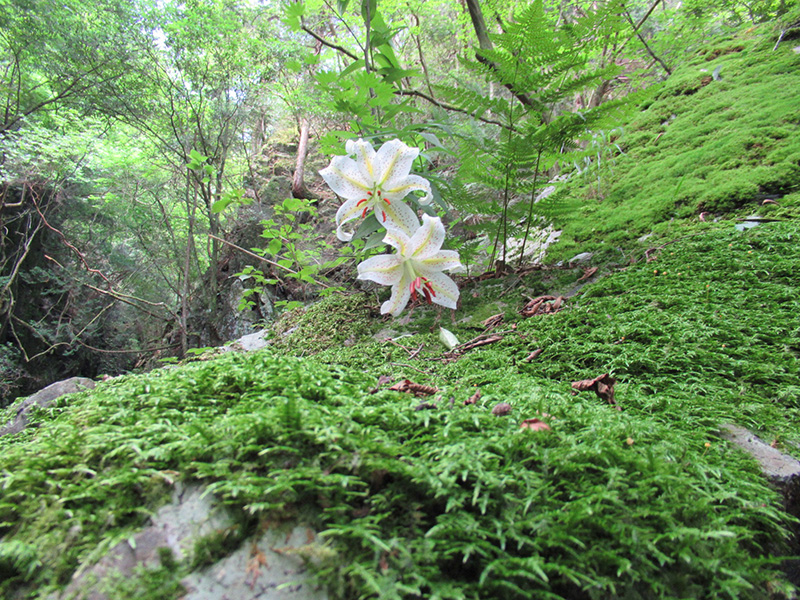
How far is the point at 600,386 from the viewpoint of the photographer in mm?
1150

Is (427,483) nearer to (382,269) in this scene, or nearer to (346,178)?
(382,269)

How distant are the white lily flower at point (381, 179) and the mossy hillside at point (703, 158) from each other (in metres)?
1.56

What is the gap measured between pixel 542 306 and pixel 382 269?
1.12 m

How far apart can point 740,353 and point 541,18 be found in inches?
75.8

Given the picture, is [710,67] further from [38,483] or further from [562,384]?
[38,483]

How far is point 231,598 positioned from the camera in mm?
440

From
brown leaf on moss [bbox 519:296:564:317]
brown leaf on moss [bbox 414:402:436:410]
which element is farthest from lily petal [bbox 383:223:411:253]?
brown leaf on moss [bbox 519:296:564:317]

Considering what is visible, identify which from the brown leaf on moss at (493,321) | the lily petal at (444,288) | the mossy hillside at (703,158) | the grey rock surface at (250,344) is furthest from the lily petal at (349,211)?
the mossy hillside at (703,158)

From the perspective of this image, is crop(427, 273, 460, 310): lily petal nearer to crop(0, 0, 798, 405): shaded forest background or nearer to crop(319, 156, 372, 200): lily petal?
crop(319, 156, 372, 200): lily petal

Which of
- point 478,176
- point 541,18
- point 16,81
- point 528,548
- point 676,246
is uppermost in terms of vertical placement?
point 16,81

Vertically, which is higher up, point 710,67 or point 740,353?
point 710,67

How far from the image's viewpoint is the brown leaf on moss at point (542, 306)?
76.6 inches

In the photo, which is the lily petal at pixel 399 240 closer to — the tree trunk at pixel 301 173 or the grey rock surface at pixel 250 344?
the grey rock surface at pixel 250 344

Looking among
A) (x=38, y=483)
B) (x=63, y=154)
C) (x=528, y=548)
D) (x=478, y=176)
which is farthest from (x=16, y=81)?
(x=528, y=548)
